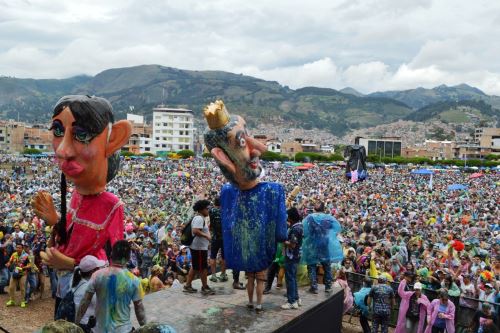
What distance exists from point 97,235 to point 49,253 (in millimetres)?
533

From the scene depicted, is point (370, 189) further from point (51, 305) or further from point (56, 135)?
point (56, 135)

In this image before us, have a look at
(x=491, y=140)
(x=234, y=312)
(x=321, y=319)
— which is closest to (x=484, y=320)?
(x=321, y=319)

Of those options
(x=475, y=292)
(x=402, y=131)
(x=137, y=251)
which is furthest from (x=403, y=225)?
(x=402, y=131)

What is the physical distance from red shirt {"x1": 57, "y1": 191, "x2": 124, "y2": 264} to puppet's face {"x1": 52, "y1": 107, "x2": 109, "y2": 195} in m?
0.20

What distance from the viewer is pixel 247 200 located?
17.9 feet

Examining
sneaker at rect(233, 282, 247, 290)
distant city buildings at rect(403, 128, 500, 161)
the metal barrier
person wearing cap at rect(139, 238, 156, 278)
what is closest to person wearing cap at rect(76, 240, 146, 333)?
sneaker at rect(233, 282, 247, 290)

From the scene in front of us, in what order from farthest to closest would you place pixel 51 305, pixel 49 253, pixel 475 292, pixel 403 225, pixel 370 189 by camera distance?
pixel 370 189 < pixel 403 225 < pixel 51 305 < pixel 475 292 < pixel 49 253

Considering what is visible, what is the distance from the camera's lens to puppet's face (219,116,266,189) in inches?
211

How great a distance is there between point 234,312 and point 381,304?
294 cm

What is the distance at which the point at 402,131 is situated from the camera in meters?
199

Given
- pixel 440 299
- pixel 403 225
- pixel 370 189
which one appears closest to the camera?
pixel 440 299

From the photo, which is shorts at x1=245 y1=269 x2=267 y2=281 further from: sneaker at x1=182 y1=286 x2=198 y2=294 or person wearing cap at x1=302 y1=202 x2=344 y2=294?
person wearing cap at x1=302 y1=202 x2=344 y2=294

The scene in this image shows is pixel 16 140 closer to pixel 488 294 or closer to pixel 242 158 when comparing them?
pixel 242 158

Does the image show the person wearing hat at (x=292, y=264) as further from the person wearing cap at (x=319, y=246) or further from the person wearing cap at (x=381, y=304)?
the person wearing cap at (x=381, y=304)
